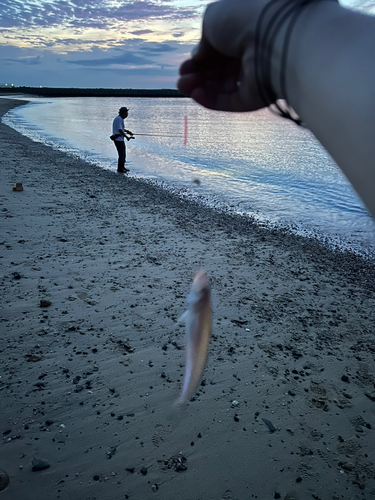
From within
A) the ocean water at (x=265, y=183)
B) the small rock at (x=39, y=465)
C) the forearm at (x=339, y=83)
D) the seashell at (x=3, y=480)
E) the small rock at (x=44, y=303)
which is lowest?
the ocean water at (x=265, y=183)

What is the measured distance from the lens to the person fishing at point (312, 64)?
53cm

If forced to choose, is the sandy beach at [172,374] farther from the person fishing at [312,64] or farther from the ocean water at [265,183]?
the person fishing at [312,64]

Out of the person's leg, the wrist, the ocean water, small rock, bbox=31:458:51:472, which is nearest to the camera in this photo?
the wrist

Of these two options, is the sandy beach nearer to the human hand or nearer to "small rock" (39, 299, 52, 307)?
"small rock" (39, 299, 52, 307)

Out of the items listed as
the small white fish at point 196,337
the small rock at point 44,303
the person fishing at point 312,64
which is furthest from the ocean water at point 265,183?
the person fishing at point 312,64

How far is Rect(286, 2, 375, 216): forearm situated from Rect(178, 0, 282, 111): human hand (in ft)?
0.46

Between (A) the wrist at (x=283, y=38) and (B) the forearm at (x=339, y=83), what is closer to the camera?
(B) the forearm at (x=339, y=83)

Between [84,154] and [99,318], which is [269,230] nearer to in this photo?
[99,318]

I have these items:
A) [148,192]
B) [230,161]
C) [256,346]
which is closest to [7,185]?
[148,192]

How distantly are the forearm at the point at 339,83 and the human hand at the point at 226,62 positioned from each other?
14 cm

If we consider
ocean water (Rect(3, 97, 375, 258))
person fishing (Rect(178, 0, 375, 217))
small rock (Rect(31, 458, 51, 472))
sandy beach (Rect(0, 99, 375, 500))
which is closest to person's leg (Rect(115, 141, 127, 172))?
ocean water (Rect(3, 97, 375, 258))

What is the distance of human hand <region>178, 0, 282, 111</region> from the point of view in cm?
75

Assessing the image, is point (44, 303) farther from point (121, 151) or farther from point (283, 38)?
point (121, 151)

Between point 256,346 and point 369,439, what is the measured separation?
1260 millimetres
